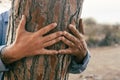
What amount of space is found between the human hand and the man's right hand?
0.19ft

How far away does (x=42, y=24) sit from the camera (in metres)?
2.50

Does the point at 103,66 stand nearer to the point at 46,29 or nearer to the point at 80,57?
the point at 80,57

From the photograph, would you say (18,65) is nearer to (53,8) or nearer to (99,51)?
(53,8)

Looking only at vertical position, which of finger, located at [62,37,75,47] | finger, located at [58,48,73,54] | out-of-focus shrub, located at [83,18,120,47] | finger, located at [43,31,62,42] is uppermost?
finger, located at [43,31,62,42]

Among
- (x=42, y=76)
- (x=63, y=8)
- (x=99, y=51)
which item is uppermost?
(x=63, y=8)

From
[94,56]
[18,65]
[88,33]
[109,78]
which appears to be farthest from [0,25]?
[88,33]

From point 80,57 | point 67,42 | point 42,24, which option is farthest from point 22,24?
point 80,57

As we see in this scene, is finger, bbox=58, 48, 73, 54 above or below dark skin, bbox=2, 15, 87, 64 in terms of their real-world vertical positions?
below

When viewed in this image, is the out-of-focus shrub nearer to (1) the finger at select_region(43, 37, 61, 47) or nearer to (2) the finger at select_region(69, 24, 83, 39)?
(2) the finger at select_region(69, 24, 83, 39)

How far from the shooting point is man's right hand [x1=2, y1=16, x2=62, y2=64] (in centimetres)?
249

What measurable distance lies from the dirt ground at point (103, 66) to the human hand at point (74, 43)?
6727 millimetres

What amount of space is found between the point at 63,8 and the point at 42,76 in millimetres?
435

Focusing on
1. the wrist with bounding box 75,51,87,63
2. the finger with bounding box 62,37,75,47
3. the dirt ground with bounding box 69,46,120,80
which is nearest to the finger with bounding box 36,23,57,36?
the finger with bounding box 62,37,75,47

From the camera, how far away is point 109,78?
1098 centimetres
